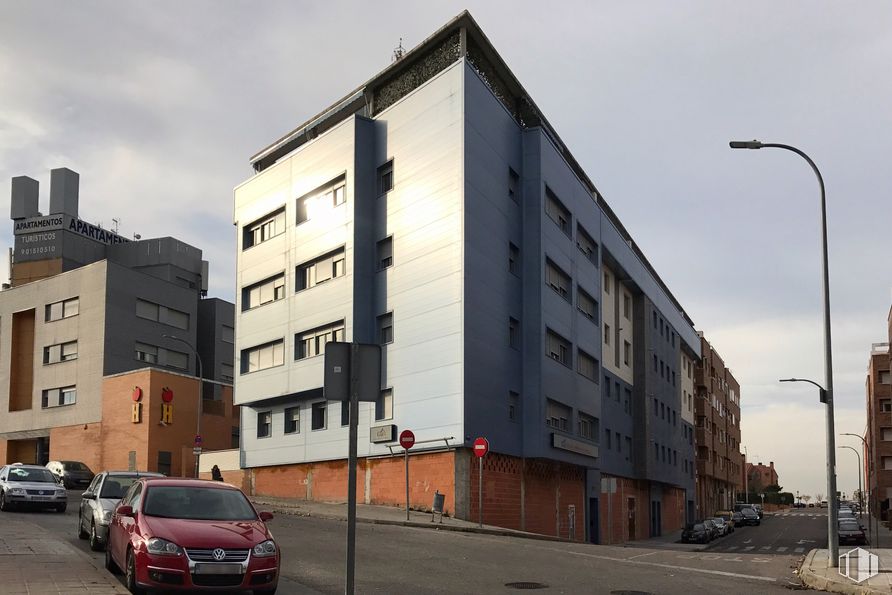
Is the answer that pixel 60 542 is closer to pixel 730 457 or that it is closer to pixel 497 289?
pixel 497 289

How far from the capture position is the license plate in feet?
35.3

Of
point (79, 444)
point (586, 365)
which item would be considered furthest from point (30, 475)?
point (79, 444)

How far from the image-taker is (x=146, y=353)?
65.4 m

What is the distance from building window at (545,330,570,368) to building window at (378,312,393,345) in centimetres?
710

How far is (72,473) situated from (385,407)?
763 inches

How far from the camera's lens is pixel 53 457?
6206cm

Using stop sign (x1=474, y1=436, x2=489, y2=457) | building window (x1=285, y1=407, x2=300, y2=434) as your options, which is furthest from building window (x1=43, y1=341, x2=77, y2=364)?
stop sign (x1=474, y1=436, x2=489, y2=457)

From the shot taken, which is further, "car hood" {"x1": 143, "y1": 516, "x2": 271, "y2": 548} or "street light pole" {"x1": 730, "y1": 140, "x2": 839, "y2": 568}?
"street light pole" {"x1": 730, "y1": 140, "x2": 839, "y2": 568}

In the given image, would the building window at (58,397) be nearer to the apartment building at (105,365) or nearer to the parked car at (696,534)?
the apartment building at (105,365)

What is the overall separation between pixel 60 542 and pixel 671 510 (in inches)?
2488

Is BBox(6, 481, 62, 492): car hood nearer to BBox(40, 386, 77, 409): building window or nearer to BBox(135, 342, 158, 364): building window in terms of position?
BBox(40, 386, 77, 409): building window

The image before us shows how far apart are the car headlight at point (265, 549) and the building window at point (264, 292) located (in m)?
33.3

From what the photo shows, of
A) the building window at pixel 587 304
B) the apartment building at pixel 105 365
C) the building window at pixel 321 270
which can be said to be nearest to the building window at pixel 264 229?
the building window at pixel 321 270

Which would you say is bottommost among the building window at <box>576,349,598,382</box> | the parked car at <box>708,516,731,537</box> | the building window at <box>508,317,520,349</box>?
the parked car at <box>708,516,731,537</box>
